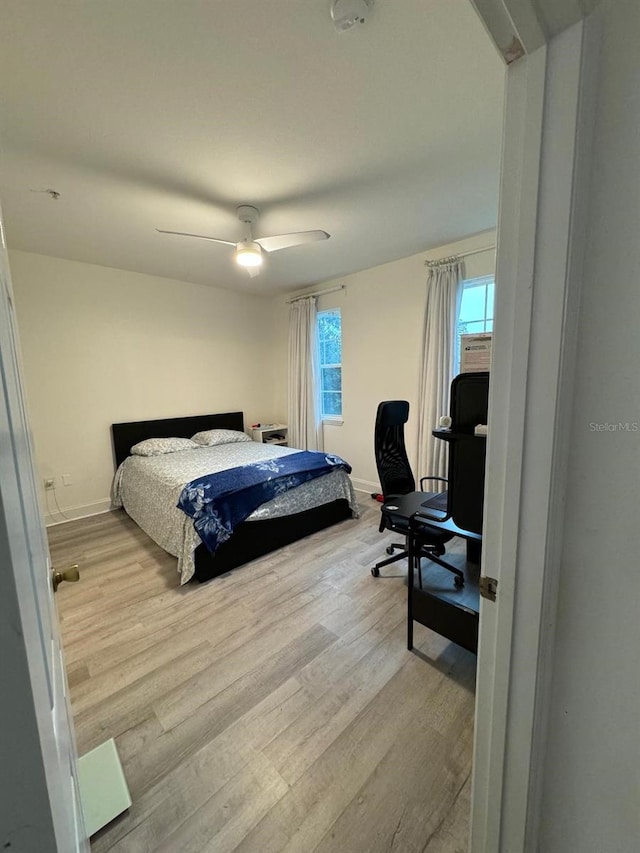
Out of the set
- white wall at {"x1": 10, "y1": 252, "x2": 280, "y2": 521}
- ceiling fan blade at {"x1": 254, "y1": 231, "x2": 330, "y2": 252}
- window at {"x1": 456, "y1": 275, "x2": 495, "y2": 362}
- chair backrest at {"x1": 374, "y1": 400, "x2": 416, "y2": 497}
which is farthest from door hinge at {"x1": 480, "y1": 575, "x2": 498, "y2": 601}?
white wall at {"x1": 10, "y1": 252, "x2": 280, "y2": 521}

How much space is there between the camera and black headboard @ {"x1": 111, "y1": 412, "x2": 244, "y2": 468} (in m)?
3.73

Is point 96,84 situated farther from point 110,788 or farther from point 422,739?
point 422,739

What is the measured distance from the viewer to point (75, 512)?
11.5 ft

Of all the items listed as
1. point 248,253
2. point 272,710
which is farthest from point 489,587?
point 248,253

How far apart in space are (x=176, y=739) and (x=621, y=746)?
149 cm

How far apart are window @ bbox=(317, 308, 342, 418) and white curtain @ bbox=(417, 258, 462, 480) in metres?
1.27

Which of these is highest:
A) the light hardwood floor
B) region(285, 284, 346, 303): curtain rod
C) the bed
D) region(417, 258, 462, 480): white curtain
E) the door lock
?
region(285, 284, 346, 303): curtain rod

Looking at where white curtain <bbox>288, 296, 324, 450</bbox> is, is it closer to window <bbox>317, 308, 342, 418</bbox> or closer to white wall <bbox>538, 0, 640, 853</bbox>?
window <bbox>317, 308, 342, 418</bbox>

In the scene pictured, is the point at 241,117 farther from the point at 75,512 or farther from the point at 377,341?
the point at 75,512

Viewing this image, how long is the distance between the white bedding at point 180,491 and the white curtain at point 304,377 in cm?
90

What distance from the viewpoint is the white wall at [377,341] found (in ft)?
11.4

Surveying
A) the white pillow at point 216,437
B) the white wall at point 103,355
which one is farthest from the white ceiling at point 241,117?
the white pillow at point 216,437

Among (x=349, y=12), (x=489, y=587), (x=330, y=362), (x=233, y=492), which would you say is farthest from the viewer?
(x=330, y=362)

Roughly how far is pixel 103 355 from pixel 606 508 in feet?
13.8
